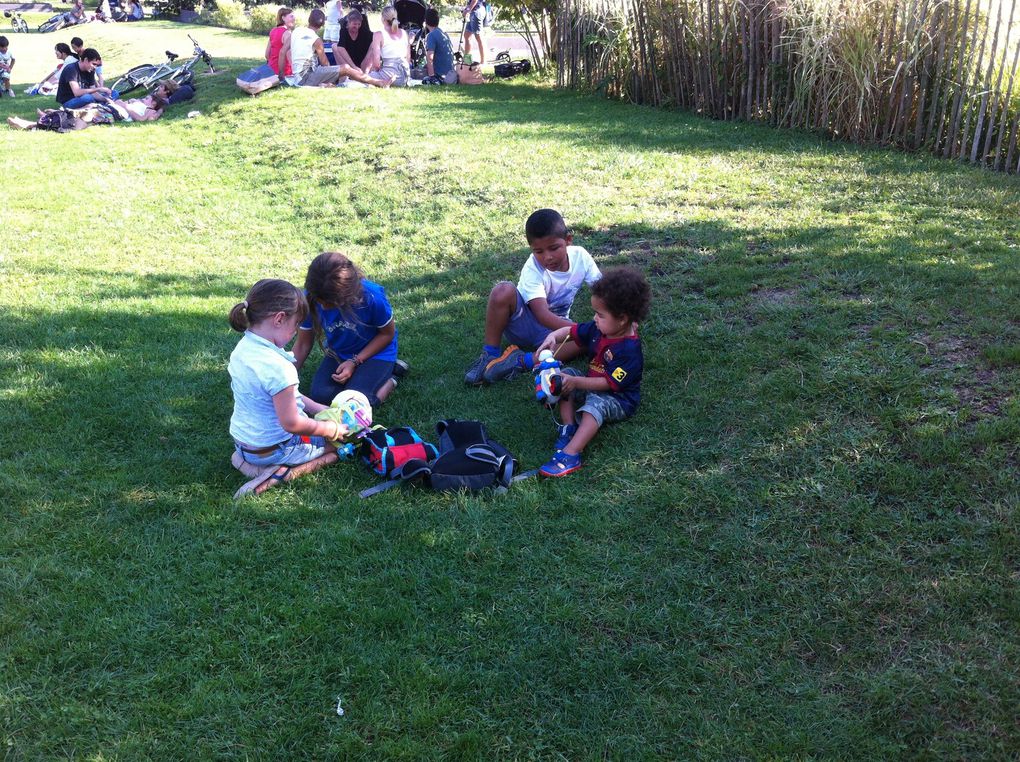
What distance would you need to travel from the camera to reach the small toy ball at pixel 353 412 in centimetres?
409

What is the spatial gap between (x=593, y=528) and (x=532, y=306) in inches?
72.2

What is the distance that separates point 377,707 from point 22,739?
122cm

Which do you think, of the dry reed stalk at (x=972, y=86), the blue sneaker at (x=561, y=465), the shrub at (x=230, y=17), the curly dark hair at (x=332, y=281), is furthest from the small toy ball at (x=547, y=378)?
the shrub at (x=230, y=17)

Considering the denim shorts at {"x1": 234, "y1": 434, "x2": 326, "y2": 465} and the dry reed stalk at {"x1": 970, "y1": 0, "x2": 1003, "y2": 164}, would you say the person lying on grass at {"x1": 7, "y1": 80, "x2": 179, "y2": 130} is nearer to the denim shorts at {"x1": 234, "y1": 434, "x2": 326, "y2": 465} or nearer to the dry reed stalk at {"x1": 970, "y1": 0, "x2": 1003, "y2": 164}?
the denim shorts at {"x1": 234, "y1": 434, "x2": 326, "y2": 465}

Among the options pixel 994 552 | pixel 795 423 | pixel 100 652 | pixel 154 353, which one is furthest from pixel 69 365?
pixel 994 552

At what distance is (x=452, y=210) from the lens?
773 cm

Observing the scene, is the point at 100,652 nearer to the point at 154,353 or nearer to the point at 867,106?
the point at 154,353

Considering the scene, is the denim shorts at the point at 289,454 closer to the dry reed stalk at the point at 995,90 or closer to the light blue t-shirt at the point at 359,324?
the light blue t-shirt at the point at 359,324

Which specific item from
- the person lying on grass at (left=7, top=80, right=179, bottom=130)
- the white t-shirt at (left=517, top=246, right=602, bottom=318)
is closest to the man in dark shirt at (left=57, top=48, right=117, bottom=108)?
the person lying on grass at (left=7, top=80, right=179, bottom=130)

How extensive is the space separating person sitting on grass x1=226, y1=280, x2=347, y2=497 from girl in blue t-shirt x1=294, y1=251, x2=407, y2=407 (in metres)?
0.64

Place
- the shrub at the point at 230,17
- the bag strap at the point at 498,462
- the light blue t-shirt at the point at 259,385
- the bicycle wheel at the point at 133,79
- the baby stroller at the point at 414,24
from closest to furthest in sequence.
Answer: the light blue t-shirt at the point at 259,385, the bag strap at the point at 498,462, the bicycle wheel at the point at 133,79, the baby stroller at the point at 414,24, the shrub at the point at 230,17

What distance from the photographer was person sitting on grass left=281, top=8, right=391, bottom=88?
1341cm

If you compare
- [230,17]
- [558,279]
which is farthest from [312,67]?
[230,17]

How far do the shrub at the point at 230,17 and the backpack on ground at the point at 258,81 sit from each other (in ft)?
61.2
